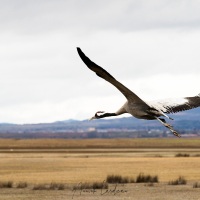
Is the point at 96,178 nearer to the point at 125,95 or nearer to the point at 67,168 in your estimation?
the point at 67,168

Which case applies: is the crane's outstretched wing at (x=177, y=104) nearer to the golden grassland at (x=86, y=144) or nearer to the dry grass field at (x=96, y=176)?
the dry grass field at (x=96, y=176)

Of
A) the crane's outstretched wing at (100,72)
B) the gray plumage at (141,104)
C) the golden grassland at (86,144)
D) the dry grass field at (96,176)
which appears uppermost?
the golden grassland at (86,144)

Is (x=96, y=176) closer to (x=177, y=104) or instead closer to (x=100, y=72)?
(x=177, y=104)

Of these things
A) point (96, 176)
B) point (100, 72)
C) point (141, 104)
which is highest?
point (100, 72)

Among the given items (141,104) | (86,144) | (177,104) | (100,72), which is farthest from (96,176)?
(86,144)

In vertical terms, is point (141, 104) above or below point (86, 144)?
below

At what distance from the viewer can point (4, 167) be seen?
69875 mm

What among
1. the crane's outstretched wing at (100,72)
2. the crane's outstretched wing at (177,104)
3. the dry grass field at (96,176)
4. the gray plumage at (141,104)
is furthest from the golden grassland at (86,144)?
the crane's outstretched wing at (100,72)

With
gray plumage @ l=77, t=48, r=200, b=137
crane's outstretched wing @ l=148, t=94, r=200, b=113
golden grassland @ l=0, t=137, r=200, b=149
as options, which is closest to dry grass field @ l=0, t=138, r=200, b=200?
crane's outstretched wing @ l=148, t=94, r=200, b=113

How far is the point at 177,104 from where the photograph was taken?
14758mm

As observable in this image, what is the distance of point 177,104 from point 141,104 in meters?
0.96

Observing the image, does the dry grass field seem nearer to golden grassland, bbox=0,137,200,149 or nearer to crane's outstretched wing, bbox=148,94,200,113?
crane's outstretched wing, bbox=148,94,200,113

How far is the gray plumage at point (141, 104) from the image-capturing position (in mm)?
13469

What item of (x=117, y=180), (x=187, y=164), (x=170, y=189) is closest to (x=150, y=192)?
(x=170, y=189)
